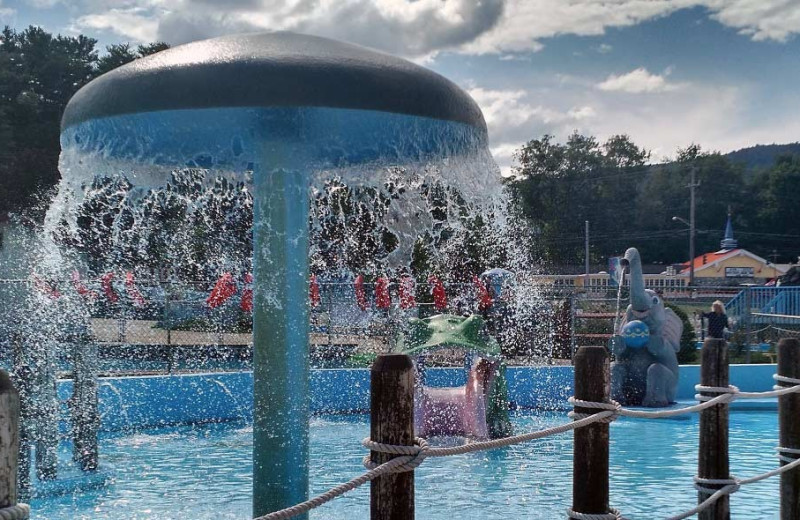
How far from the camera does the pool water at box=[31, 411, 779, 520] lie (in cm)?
687

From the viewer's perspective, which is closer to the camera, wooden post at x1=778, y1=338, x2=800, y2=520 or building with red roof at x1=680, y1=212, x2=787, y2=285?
wooden post at x1=778, y1=338, x2=800, y2=520

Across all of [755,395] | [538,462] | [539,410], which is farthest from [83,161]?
[539,410]

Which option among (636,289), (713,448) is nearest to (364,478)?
(713,448)

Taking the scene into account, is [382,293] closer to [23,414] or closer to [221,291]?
[221,291]

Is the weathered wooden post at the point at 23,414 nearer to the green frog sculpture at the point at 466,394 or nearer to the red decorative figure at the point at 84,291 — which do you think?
the green frog sculpture at the point at 466,394

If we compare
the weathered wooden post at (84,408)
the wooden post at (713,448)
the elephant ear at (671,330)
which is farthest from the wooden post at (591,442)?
the elephant ear at (671,330)

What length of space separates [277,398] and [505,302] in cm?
946

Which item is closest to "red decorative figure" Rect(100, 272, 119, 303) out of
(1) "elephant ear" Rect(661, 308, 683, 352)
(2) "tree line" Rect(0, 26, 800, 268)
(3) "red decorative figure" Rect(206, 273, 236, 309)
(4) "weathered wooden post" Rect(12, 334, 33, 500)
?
(3) "red decorative figure" Rect(206, 273, 236, 309)

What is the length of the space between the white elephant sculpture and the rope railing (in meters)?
6.80

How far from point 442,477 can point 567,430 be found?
4607 mm

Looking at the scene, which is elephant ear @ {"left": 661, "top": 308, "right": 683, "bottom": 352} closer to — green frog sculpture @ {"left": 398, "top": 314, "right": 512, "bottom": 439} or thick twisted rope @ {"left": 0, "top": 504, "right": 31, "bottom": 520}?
green frog sculpture @ {"left": 398, "top": 314, "right": 512, "bottom": 439}

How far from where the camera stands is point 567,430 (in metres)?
3.62

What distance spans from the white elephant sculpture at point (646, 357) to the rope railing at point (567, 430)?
6801 mm

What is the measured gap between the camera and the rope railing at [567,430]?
2850 millimetres
